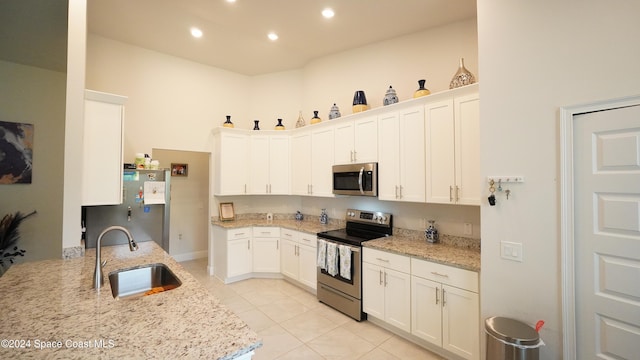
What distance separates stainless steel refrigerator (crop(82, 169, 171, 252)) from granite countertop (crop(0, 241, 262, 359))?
35.2 inches

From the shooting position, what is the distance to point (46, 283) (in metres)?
1.68

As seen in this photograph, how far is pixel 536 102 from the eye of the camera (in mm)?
1762

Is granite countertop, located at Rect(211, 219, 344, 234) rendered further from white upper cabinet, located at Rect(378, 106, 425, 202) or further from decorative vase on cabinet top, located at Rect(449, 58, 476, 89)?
decorative vase on cabinet top, located at Rect(449, 58, 476, 89)

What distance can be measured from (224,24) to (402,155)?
2.81 metres

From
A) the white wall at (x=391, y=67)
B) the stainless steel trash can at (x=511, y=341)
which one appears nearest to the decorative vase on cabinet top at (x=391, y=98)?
the white wall at (x=391, y=67)

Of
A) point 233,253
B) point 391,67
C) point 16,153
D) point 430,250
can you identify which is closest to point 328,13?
point 391,67

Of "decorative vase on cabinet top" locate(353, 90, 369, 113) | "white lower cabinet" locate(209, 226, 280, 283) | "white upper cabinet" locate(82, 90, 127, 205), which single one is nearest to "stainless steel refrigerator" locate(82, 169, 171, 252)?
"white upper cabinet" locate(82, 90, 127, 205)

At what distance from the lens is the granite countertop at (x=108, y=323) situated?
1020mm

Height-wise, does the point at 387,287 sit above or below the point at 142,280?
below

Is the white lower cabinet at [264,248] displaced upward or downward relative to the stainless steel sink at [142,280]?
downward

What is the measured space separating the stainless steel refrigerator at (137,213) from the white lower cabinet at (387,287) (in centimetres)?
234

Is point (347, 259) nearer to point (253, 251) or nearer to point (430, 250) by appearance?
point (430, 250)

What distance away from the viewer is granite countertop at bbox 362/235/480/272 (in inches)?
88.8

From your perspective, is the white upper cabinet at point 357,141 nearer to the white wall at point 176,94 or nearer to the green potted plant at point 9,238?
the white wall at point 176,94
